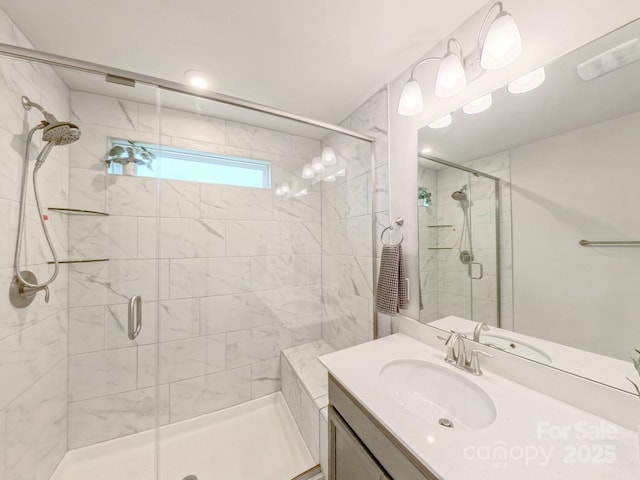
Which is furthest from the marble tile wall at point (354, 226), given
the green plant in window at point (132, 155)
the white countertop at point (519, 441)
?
the green plant in window at point (132, 155)

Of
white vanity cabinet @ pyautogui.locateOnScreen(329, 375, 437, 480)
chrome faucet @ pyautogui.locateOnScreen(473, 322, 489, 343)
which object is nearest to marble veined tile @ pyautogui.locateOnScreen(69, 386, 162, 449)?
white vanity cabinet @ pyautogui.locateOnScreen(329, 375, 437, 480)

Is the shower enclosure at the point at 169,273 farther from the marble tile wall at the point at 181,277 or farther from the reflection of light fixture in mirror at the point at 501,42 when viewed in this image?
the reflection of light fixture in mirror at the point at 501,42

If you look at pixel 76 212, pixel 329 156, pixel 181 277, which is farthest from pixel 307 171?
pixel 76 212

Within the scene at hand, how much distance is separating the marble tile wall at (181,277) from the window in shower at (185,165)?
48 millimetres

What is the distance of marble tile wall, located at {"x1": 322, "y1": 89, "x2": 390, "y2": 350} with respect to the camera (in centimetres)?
155

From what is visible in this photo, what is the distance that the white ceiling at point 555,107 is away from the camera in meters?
0.68

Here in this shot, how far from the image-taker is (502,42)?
832mm

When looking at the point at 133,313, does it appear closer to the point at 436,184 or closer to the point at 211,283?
the point at 211,283

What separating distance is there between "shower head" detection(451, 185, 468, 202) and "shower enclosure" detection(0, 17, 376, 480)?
580 mm

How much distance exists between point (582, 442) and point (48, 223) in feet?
7.55

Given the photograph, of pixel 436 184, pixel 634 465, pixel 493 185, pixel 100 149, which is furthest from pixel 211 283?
pixel 634 465

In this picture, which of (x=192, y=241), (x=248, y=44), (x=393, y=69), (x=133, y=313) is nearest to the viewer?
(x=248, y=44)

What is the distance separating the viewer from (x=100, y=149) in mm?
1397

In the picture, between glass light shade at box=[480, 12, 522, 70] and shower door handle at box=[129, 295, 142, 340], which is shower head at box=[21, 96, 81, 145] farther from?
glass light shade at box=[480, 12, 522, 70]
